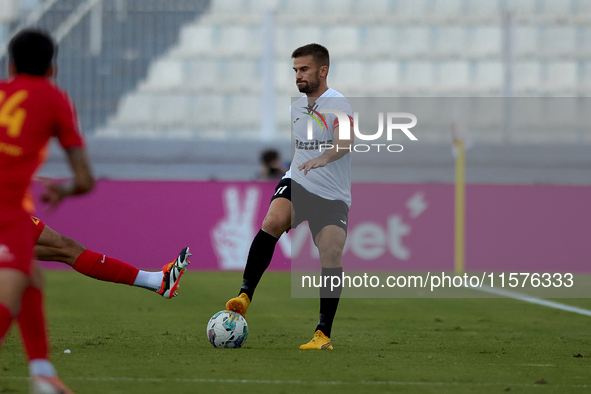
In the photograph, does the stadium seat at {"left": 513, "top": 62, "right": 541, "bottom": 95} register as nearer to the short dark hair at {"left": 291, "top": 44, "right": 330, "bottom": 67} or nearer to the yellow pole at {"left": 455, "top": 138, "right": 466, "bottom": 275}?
the yellow pole at {"left": 455, "top": 138, "right": 466, "bottom": 275}

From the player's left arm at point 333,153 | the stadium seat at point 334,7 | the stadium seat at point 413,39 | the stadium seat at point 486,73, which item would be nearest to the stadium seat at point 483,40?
the stadium seat at point 486,73

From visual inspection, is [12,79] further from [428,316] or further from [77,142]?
[428,316]

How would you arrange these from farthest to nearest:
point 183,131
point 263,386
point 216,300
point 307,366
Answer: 1. point 183,131
2. point 216,300
3. point 307,366
4. point 263,386

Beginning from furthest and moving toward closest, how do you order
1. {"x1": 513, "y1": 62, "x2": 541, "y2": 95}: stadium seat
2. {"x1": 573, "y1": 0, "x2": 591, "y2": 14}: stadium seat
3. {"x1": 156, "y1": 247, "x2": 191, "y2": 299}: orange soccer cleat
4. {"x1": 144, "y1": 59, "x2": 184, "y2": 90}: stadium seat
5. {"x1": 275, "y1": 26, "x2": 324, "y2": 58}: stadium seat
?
1. {"x1": 573, "y1": 0, "x2": 591, "y2": 14}: stadium seat
2. {"x1": 275, "y1": 26, "x2": 324, "y2": 58}: stadium seat
3. {"x1": 513, "y1": 62, "x2": 541, "y2": 95}: stadium seat
4. {"x1": 144, "y1": 59, "x2": 184, "y2": 90}: stadium seat
5. {"x1": 156, "y1": 247, "x2": 191, "y2": 299}: orange soccer cleat

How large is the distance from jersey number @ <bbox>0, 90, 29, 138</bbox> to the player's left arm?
7.37ft

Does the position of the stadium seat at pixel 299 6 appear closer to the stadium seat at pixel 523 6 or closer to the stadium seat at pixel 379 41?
the stadium seat at pixel 379 41

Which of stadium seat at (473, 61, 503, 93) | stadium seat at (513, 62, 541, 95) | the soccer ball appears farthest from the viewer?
stadium seat at (513, 62, 541, 95)

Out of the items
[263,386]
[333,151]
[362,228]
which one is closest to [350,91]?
[362,228]

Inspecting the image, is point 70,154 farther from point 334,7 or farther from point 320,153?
point 334,7

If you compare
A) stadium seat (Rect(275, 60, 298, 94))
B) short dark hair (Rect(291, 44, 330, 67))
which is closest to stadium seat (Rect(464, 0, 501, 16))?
stadium seat (Rect(275, 60, 298, 94))

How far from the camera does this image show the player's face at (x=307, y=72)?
5.25 meters

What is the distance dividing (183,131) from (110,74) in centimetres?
214

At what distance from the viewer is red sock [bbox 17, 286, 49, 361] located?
3146 mm

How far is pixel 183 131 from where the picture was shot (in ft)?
57.2
